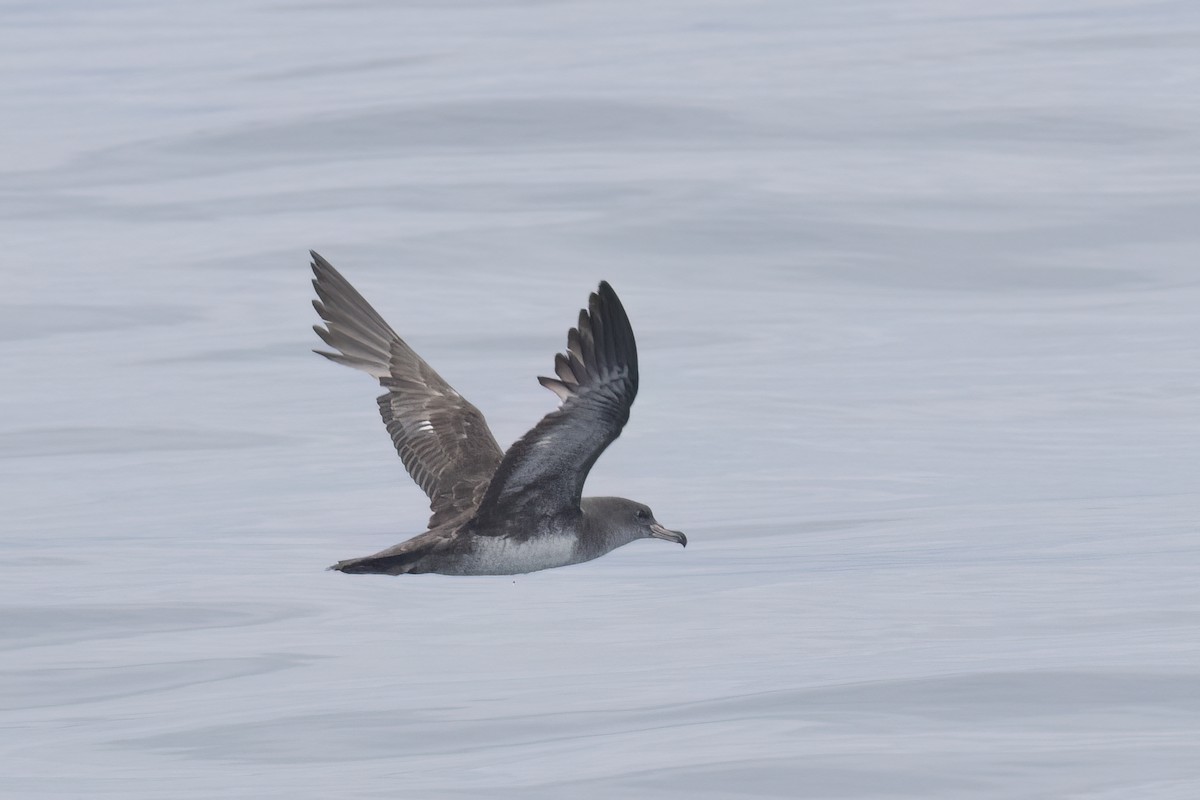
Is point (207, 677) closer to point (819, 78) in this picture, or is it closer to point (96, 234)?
point (96, 234)

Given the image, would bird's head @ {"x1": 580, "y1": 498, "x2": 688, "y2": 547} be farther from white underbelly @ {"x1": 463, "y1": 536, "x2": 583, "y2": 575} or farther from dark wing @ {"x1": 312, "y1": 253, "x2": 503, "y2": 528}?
dark wing @ {"x1": 312, "y1": 253, "x2": 503, "y2": 528}

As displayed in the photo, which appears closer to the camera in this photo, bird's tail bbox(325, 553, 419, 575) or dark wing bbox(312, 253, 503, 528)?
bird's tail bbox(325, 553, 419, 575)

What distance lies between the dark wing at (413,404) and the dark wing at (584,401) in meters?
1.24

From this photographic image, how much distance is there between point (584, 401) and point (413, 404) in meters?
2.81

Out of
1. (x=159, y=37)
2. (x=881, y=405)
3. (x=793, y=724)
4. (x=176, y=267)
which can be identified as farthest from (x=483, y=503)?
(x=159, y=37)

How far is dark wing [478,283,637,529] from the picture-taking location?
8445mm

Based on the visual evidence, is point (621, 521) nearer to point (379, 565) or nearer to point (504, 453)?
point (504, 453)

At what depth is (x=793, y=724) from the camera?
363 inches

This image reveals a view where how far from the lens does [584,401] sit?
857 centimetres

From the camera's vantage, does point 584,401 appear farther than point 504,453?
No

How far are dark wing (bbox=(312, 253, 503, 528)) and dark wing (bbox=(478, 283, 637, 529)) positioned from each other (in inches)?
48.9

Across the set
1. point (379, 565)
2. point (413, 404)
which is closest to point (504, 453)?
point (379, 565)

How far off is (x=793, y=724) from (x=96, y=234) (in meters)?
13.8

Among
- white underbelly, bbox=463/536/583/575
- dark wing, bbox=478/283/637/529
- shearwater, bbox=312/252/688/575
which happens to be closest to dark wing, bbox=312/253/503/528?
shearwater, bbox=312/252/688/575
